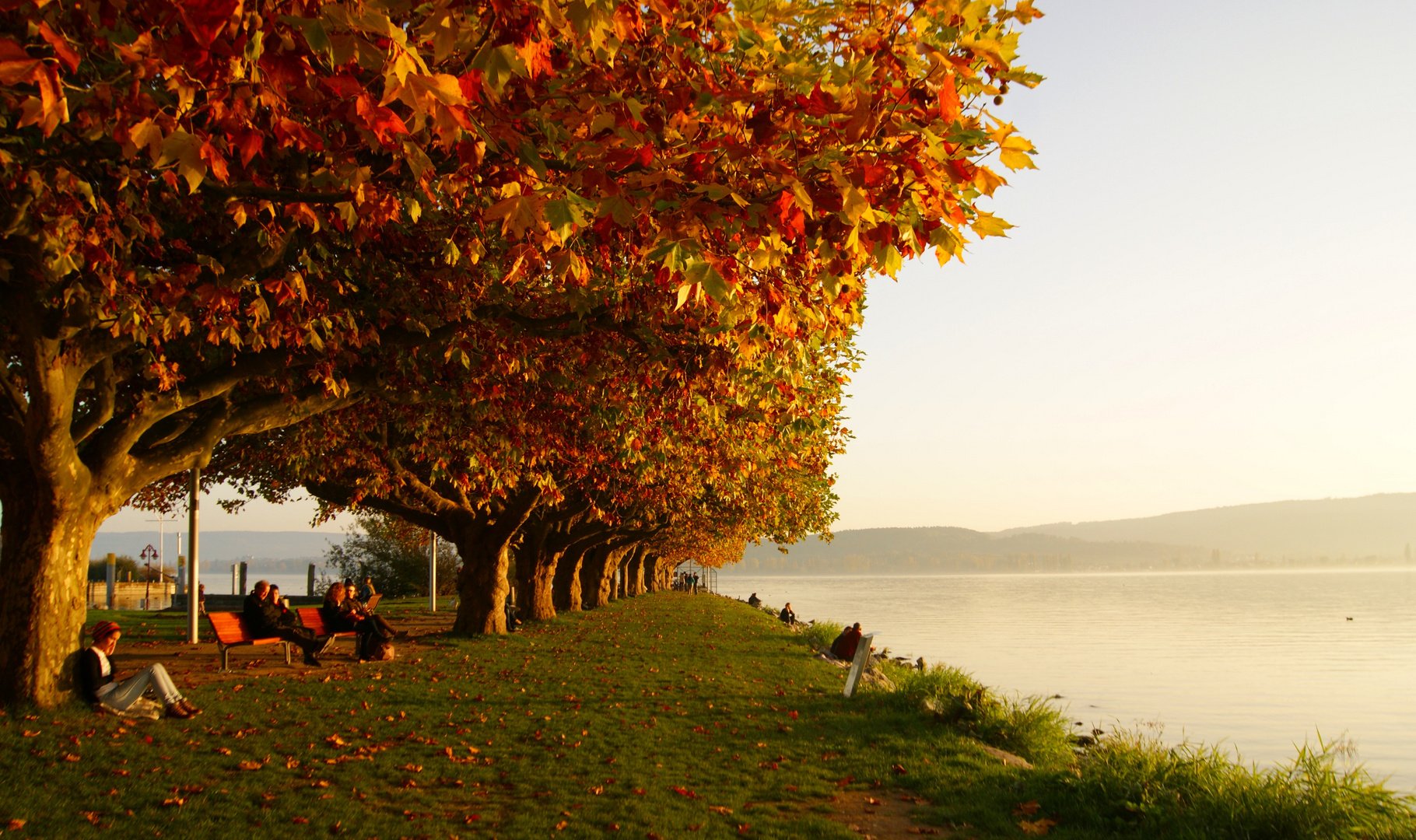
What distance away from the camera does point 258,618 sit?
15719 mm

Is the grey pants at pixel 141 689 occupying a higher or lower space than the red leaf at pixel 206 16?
lower

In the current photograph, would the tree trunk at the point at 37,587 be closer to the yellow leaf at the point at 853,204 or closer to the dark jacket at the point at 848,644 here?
the yellow leaf at the point at 853,204

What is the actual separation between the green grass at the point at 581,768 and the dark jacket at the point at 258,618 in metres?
1.07

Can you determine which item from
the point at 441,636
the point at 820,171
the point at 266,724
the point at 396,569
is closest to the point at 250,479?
the point at 441,636

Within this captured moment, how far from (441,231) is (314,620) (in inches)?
394

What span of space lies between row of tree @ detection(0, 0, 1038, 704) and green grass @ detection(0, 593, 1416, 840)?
2.77m

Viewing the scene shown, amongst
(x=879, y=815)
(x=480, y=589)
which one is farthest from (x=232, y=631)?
(x=879, y=815)

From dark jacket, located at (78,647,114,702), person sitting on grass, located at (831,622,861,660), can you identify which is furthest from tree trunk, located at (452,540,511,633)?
dark jacket, located at (78,647,114,702)

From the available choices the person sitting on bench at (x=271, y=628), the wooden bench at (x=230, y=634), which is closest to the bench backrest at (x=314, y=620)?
the person sitting on bench at (x=271, y=628)

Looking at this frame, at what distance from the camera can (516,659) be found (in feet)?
57.9

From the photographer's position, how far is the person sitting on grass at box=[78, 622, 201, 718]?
9914 millimetres

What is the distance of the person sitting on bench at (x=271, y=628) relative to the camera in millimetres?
15656

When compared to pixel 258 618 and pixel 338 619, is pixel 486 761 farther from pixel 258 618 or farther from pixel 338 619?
pixel 338 619

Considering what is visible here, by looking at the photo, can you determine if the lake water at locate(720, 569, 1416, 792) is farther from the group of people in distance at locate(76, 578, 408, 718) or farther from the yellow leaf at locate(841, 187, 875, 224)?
the group of people in distance at locate(76, 578, 408, 718)
